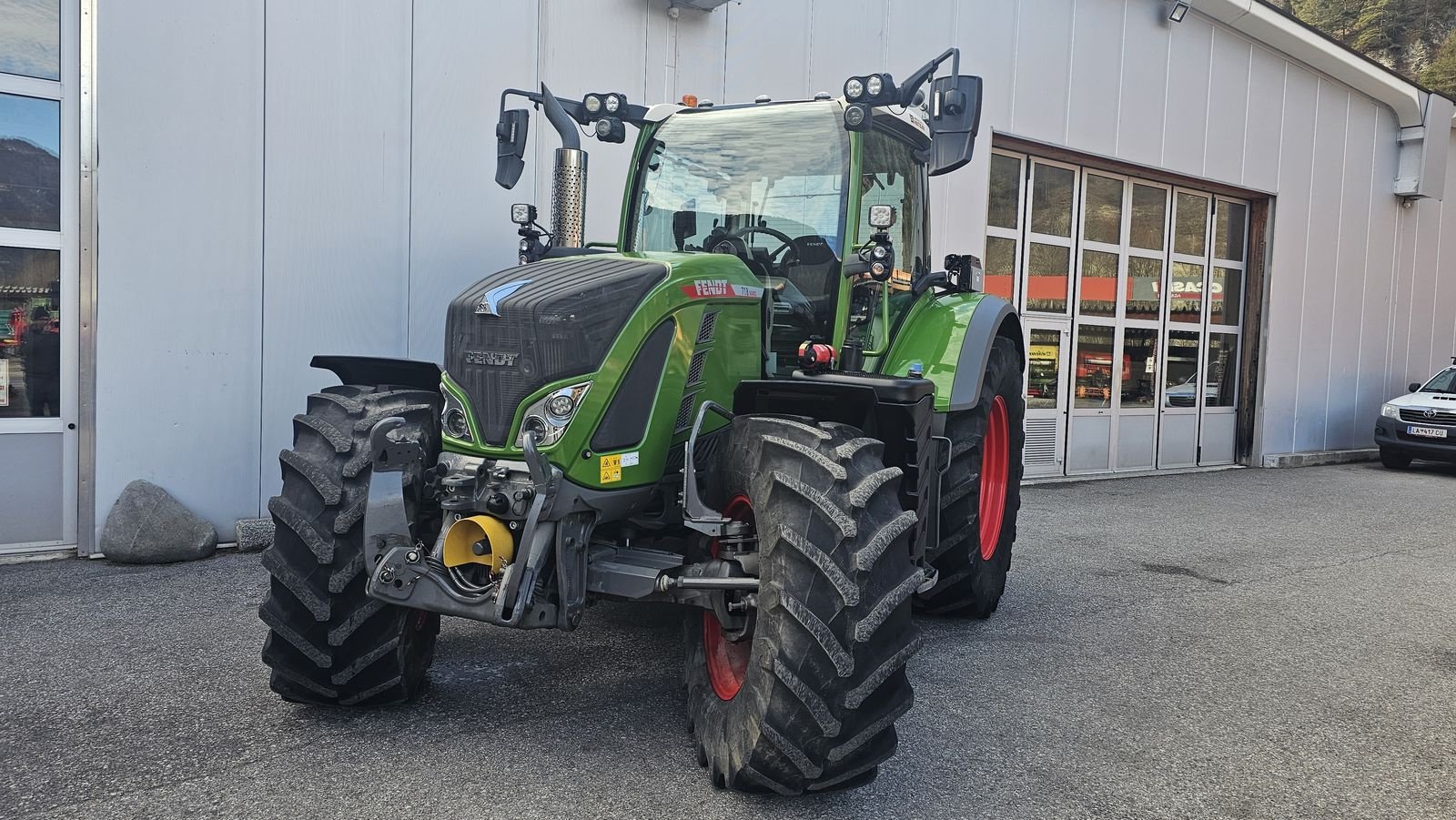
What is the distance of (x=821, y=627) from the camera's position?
2863 millimetres

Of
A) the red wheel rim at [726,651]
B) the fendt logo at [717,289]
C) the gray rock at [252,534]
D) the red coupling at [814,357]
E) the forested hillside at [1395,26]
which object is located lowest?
the gray rock at [252,534]

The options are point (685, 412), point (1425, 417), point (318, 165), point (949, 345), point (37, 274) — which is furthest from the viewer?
point (1425, 417)

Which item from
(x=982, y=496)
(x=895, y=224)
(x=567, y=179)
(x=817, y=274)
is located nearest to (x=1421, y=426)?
(x=982, y=496)

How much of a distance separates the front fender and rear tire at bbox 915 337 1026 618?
0.19 m

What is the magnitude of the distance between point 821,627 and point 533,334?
1.30 metres

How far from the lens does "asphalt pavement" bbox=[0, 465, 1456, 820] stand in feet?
10.2

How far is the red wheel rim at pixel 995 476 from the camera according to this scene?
5.66 m

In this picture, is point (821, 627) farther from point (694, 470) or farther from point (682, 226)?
point (682, 226)

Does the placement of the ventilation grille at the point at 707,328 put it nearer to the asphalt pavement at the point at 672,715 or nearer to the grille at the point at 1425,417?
the asphalt pavement at the point at 672,715

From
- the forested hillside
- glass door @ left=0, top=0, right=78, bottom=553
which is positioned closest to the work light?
glass door @ left=0, top=0, right=78, bottom=553

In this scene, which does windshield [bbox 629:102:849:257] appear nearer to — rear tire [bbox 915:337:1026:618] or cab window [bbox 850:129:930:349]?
cab window [bbox 850:129:930:349]

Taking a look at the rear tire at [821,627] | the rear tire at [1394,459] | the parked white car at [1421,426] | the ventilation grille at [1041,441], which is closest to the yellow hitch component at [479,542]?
the rear tire at [821,627]

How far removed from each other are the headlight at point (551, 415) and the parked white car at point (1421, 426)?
1423 cm

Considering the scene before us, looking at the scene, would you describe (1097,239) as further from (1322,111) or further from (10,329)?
(10,329)
